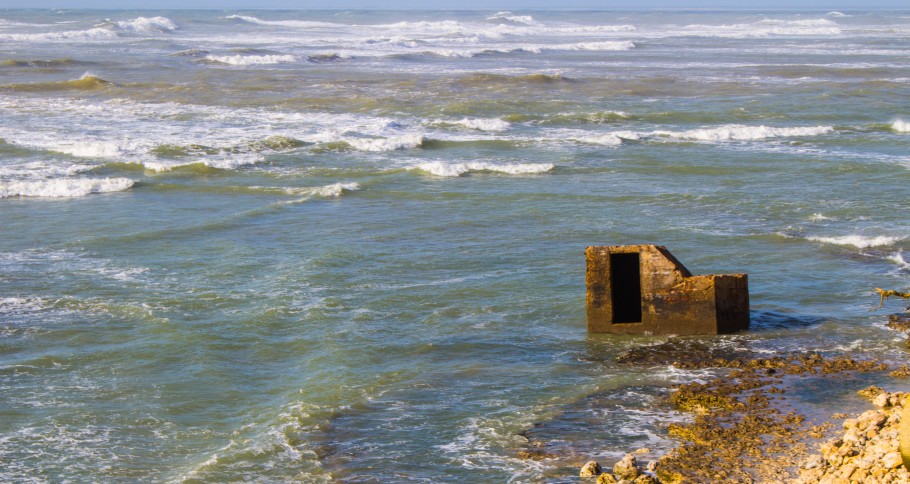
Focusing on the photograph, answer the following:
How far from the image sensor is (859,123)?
2434cm

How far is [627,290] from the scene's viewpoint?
34.8 ft

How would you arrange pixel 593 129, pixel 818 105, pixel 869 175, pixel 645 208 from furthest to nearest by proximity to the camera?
pixel 818 105, pixel 593 129, pixel 869 175, pixel 645 208

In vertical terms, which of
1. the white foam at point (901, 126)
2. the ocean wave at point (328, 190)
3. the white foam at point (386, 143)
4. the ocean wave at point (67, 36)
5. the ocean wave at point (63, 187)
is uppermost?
the ocean wave at point (67, 36)

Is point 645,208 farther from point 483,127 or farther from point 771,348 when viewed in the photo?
point 483,127

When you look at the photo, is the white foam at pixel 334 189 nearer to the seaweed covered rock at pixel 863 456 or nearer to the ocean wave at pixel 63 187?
the ocean wave at pixel 63 187

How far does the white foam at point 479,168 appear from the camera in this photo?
18.7 m

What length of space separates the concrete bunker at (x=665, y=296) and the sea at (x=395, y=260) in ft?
0.58

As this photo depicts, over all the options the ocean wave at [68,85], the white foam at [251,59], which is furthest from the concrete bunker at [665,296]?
the white foam at [251,59]

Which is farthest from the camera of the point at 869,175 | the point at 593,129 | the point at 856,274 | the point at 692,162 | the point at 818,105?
the point at 818,105

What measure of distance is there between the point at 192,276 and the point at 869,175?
1147cm

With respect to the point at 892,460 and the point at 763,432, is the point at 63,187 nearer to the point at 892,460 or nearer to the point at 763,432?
the point at 763,432

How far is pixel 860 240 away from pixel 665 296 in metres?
4.79

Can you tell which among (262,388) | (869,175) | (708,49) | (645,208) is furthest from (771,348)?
(708,49)

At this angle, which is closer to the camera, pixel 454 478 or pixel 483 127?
pixel 454 478
